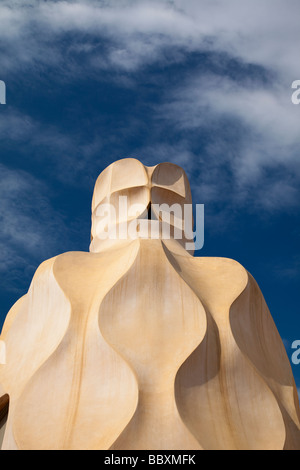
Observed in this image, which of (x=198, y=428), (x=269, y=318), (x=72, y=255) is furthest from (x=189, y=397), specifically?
(x=72, y=255)

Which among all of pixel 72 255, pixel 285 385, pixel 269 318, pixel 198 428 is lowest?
pixel 198 428

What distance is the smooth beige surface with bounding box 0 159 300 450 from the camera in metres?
8.95

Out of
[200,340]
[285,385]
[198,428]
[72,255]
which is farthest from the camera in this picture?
[72,255]

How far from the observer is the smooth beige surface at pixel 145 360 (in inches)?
352

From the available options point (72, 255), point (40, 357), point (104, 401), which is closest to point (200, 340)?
point (104, 401)

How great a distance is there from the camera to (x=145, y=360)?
9.59m

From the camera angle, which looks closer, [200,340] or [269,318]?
[200,340]

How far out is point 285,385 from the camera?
10922 mm

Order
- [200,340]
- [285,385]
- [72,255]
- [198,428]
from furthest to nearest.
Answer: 1. [72,255]
2. [285,385]
3. [200,340]
4. [198,428]
